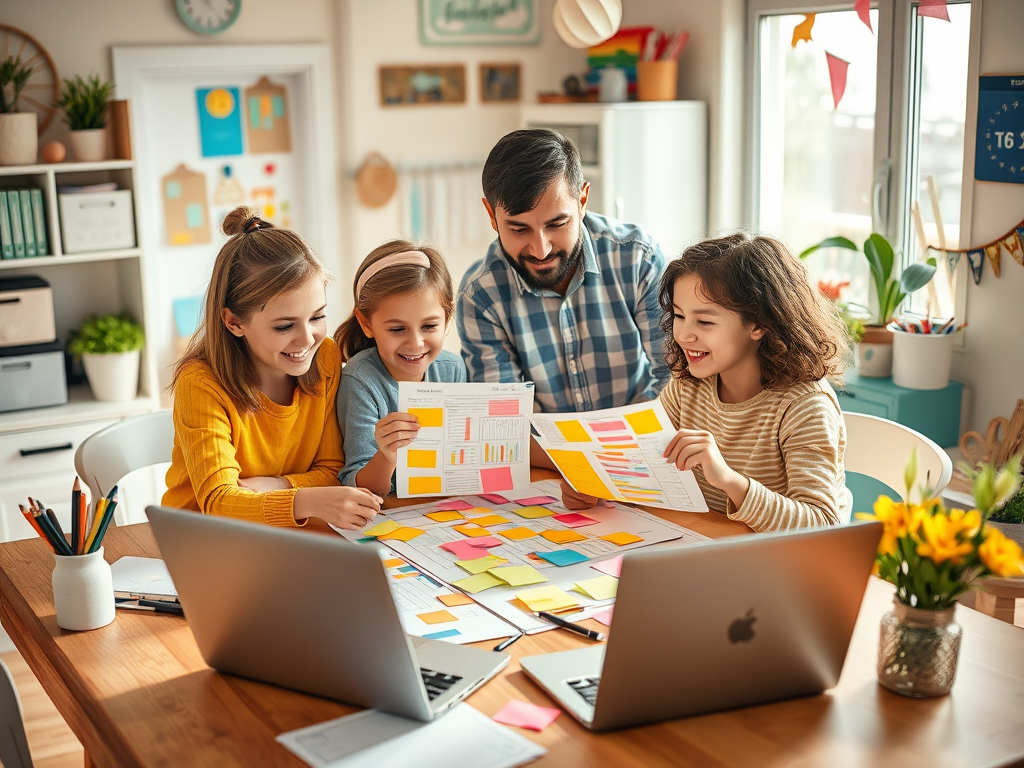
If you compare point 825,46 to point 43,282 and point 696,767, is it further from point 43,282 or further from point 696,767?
point 696,767

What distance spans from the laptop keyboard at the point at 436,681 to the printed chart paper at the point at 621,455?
0.58m

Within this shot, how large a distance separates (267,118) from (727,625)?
357 centimetres

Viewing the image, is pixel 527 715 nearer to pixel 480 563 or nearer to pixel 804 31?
pixel 480 563

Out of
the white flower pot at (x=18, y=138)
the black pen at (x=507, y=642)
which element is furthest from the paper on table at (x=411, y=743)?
the white flower pot at (x=18, y=138)

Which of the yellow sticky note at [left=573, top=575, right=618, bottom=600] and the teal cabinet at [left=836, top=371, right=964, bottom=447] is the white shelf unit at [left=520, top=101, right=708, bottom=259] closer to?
the teal cabinet at [left=836, top=371, right=964, bottom=447]

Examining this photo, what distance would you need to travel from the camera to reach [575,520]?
5.77 ft

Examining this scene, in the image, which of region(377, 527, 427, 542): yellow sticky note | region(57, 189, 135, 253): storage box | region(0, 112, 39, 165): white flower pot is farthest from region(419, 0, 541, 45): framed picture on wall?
region(377, 527, 427, 542): yellow sticky note

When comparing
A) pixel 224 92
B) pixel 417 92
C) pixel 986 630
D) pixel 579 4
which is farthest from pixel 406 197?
pixel 986 630

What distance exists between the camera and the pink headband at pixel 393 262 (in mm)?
1981

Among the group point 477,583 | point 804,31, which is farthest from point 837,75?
point 477,583

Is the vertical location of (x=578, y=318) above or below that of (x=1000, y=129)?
below

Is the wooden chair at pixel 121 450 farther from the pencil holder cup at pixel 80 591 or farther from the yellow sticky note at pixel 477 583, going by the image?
the yellow sticky note at pixel 477 583

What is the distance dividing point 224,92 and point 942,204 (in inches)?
103

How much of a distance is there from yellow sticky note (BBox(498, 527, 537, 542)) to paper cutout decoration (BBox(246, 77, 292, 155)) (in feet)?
9.66
